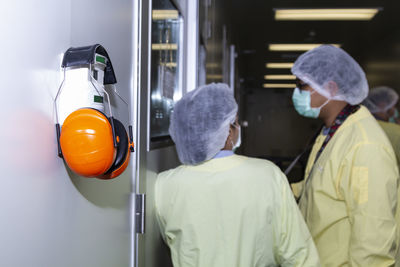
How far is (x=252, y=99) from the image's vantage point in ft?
38.5

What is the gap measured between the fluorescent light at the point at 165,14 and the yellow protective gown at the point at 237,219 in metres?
0.58

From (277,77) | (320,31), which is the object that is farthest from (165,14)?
(277,77)

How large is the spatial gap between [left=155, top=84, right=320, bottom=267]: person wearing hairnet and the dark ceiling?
9.51 feet

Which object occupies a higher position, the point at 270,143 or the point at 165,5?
the point at 165,5

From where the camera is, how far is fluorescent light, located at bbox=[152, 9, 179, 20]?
137 cm

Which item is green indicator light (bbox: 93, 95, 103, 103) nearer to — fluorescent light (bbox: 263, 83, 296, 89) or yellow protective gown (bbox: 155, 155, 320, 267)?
yellow protective gown (bbox: 155, 155, 320, 267)

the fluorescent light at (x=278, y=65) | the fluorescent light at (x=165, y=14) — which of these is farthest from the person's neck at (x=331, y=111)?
the fluorescent light at (x=278, y=65)

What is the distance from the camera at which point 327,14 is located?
487 cm

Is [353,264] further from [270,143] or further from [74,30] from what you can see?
[270,143]

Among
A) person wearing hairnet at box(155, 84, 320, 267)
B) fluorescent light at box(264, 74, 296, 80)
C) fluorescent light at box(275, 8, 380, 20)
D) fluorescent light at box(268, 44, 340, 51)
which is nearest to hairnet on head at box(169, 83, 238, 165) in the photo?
person wearing hairnet at box(155, 84, 320, 267)

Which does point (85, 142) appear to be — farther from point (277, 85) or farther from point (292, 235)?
A: point (277, 85)

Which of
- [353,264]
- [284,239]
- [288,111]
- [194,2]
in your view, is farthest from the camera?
[288,111]

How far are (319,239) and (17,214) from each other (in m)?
1.29

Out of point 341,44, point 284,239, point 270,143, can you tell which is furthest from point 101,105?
point 270,143
